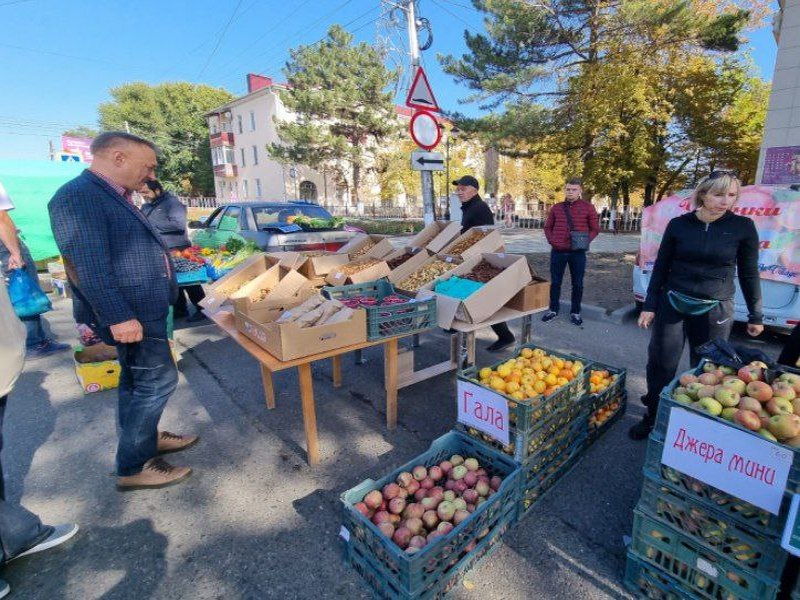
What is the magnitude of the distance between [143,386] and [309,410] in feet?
3.11

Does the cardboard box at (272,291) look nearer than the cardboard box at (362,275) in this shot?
Yes

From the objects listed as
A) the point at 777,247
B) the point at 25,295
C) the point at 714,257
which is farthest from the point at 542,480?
the point at 25,295

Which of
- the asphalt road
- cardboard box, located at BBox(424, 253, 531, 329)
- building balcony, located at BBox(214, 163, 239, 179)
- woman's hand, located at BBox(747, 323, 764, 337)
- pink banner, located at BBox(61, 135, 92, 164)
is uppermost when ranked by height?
building balcony, located at BBox(214, 163, 239, 179)

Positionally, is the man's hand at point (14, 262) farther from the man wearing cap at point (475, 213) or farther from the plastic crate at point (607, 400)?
the plastic crate at point (607, 400)

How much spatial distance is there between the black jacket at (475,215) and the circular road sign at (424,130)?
1034 millimetres

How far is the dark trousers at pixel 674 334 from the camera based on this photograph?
2.64 meters

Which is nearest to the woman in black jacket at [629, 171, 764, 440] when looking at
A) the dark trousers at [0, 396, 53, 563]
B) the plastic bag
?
the dark trousers at [0, 396, 53, 563]

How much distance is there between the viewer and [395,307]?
2.83 metres

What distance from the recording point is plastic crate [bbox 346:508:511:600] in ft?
5.61

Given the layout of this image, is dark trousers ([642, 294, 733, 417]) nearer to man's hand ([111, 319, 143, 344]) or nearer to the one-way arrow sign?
man's hand ([111, 319, 143, 344])

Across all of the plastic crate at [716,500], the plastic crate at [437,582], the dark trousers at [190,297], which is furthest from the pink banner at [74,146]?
the plastic crate at [716,500]

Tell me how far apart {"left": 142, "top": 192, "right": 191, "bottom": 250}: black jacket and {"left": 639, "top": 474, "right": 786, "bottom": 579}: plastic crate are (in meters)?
5.29

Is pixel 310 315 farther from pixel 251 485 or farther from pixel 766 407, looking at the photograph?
pixel 766 407

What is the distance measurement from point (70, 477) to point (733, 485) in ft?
11.8
